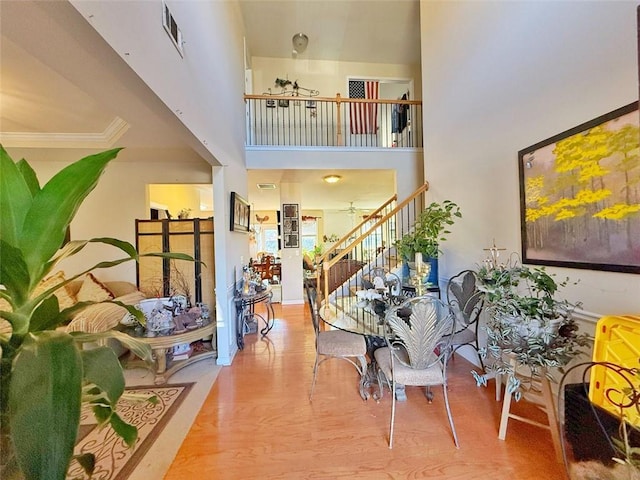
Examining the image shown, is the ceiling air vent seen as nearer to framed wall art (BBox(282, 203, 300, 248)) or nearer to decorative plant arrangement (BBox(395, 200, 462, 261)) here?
decorative plant arrangement (BBox(395, 200, 462, 261))

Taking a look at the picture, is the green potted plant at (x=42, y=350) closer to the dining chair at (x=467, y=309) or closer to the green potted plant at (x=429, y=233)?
the dining chair at (x=467, y=309)

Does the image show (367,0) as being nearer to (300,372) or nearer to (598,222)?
(598,222)

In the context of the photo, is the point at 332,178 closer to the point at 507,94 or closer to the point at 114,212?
the point at 507,94

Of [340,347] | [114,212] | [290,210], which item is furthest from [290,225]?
[340,347]

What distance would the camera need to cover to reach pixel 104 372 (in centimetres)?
56

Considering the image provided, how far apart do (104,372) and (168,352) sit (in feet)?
9.60

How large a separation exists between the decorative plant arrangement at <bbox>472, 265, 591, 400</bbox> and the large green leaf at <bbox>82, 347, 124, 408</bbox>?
1.77 m

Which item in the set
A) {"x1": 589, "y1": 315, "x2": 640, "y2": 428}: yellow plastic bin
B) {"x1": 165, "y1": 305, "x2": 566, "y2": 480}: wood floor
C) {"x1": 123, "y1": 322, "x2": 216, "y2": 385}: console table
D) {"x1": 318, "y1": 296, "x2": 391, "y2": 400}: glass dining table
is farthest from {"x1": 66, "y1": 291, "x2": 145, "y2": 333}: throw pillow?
{"x1": 589, "y1": 315, "x2": 640, "y2": 428}: yellow plastic bin

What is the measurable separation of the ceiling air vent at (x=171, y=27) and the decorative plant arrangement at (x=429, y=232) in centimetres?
273

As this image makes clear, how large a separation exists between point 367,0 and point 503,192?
4.21 metres

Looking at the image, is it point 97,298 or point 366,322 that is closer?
point 366,322

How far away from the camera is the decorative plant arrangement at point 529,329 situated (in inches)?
58.6

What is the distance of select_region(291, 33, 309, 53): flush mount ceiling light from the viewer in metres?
5.30

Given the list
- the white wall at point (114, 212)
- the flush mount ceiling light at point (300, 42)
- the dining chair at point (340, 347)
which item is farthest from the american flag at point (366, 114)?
the dining chair at point (340, 347)
